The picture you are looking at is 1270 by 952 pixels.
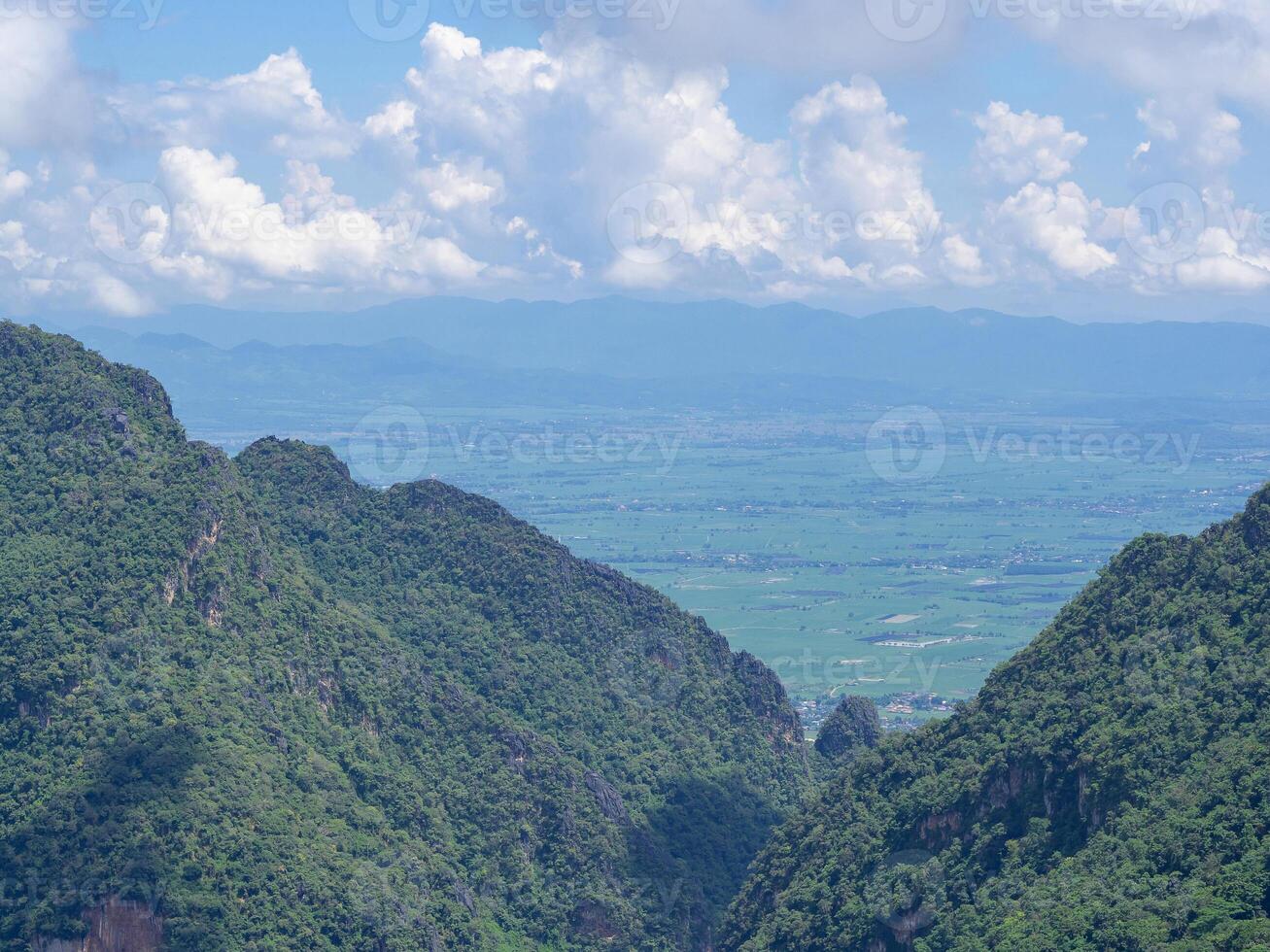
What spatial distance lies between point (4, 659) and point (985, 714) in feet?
124

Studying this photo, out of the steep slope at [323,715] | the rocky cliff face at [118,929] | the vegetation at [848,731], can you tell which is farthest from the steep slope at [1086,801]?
the vegetation at [848,731]

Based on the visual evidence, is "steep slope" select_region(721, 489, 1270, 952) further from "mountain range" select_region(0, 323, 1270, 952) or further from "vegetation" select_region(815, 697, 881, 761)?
"vegetation" select_region(815, 697, 881, 761)

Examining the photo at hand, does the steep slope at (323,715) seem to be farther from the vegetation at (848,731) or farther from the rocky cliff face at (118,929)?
the vegetation at (848,731)

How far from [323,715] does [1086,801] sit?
33850 millimetres

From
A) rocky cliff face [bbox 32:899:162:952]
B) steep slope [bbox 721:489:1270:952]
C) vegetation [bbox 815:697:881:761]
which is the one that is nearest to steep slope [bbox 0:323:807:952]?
rocky cliff face [bbox 32:899:162:952]

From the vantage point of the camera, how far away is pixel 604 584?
95562 millimetres

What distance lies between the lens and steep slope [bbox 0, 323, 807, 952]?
60500 mm

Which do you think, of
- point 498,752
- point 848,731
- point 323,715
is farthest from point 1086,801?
point 848,731

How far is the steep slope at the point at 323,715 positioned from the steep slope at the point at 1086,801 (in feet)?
33.5

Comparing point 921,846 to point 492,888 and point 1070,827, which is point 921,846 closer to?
point 1070,827

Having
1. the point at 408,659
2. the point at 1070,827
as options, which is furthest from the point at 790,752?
the point at 1070,827

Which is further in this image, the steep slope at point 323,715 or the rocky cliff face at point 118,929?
the steep slope at point 323,715

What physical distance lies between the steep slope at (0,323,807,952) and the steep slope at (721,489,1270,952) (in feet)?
33.5

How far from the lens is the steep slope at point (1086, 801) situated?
48.5 m
